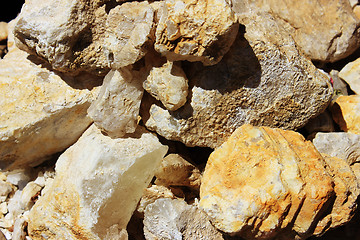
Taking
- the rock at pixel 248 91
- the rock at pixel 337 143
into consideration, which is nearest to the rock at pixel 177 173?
the rock at pixel 248 91

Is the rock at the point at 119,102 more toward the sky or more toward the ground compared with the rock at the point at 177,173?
more toward the sky

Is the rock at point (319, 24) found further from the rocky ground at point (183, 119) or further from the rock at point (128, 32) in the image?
the rock at point (128, 32)

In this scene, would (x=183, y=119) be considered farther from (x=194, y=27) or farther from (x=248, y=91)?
(x=194, y=27)

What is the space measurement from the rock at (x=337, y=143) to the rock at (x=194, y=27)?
0.83 metres

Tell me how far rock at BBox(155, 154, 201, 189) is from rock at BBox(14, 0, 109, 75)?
639 mm

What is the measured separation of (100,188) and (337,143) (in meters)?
1.30

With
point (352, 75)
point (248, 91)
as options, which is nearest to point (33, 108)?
point (248, 91)

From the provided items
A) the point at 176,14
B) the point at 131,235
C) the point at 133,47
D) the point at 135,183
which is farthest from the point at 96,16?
the point at 131,235

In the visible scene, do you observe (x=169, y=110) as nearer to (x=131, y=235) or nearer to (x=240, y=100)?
(x=240, y=100)

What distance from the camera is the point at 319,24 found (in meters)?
2.21

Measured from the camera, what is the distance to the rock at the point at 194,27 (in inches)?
62.4

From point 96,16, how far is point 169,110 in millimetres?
635

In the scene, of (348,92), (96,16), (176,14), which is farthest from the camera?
(348,92)

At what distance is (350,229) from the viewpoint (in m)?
2.01
